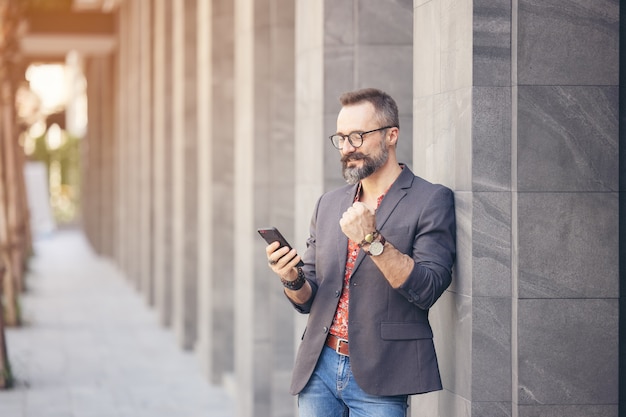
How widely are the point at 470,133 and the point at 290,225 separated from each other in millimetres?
4719

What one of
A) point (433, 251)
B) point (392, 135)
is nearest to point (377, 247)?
point (433, 251)

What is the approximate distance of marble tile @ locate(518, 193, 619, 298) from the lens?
15.5 ft

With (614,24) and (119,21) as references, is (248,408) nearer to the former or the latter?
(614,24)

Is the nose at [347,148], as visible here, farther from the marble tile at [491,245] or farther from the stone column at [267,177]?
the stone column at [267,177]

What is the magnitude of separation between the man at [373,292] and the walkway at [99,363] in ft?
19.2

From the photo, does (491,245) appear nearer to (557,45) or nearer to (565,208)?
(565,208)

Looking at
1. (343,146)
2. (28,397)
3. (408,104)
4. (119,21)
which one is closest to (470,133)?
(343,146)

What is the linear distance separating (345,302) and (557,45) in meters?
1.39

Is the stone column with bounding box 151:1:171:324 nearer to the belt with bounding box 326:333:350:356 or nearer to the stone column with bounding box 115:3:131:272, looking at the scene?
the stone column with bounding box 115:3:131:272

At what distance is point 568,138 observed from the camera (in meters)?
4.77

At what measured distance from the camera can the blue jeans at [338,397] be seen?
4.54 metres

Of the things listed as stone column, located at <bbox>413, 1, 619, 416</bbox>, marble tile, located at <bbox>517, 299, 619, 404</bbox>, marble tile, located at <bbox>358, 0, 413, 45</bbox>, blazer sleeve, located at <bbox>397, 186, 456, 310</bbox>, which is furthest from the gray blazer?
marble tile, located at <bbox>358, 0, 413, 45</bbox>

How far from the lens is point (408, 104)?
7211 millimetres

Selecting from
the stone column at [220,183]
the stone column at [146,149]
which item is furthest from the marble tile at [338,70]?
the stone column at [146,149]
